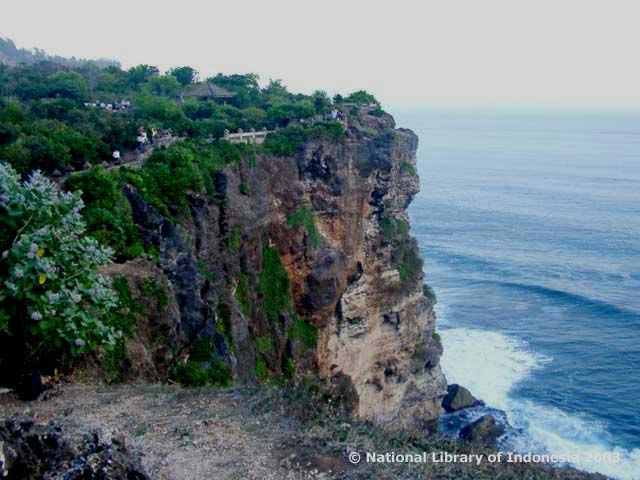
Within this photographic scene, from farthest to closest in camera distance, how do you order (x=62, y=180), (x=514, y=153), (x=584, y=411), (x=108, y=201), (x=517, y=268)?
(x=514, y=153)
(x=517, y=268)
(x=584, y=411)
(x=62, y=180)
(x=108, y=201)

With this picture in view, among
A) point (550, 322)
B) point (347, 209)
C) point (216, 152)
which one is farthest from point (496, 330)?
point (216, 152)

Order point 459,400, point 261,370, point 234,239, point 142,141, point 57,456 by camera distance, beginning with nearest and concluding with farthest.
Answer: point 57,456 < point 234,239 < point 261,370 < point 142,141 < point 459,400

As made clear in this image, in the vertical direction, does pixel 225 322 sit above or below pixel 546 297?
above

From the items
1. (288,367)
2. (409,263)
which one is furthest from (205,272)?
(409,263)

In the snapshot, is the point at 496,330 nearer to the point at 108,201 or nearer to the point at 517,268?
the point at 517,268

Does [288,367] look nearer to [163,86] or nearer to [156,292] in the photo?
[156,292]

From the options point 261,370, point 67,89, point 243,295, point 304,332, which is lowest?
point 261,370
